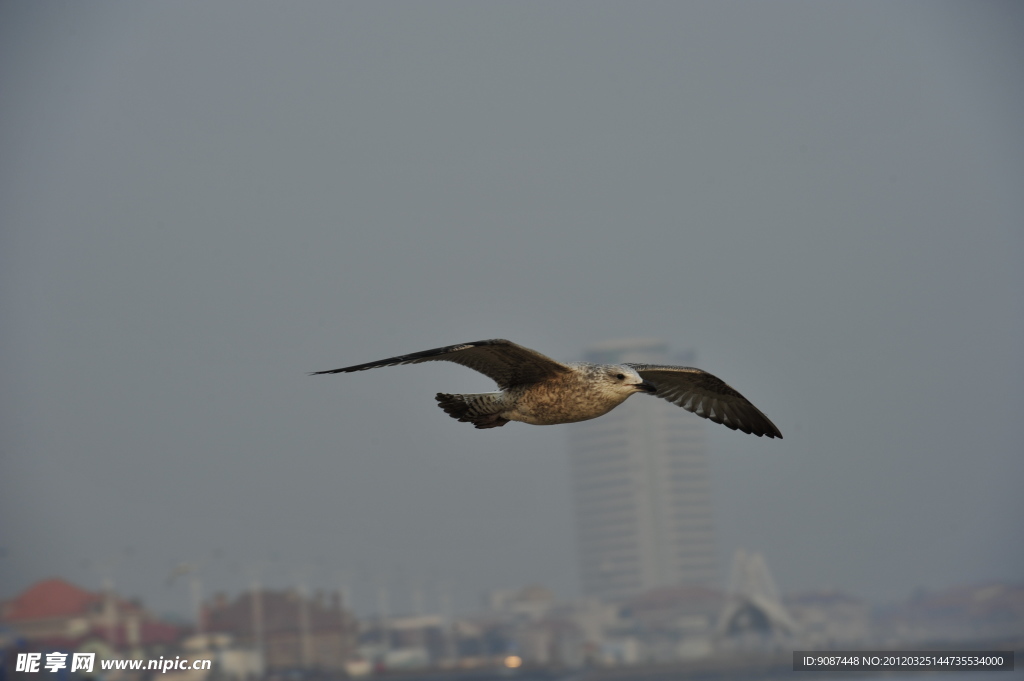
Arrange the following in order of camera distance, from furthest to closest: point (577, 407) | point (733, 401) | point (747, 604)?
point (747, 604), point (733, 401), point (577, 407)

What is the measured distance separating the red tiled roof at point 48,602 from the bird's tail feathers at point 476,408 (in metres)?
71.9

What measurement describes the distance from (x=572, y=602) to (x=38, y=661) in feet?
282

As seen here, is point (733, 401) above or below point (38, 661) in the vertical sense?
above

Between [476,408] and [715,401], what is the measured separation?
3953 millimetres

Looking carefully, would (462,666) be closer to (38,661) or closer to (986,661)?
(986,661)

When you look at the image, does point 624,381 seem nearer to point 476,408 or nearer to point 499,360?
point 499,360

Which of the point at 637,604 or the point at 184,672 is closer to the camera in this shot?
the point at 184,672

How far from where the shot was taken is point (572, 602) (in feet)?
479

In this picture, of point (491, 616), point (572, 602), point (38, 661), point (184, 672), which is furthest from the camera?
point (572, 602)

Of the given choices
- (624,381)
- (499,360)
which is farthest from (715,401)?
(499,360)

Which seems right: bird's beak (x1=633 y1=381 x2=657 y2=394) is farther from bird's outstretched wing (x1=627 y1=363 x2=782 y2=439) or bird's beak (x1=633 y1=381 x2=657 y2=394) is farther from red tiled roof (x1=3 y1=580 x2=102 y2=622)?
red tiled roof (x1=3 y1=580 x2=102 y2=622)

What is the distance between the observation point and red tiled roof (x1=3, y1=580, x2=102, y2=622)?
7988 cm

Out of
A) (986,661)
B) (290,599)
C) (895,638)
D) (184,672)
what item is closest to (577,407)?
(184,672)

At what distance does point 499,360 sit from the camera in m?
13.0
